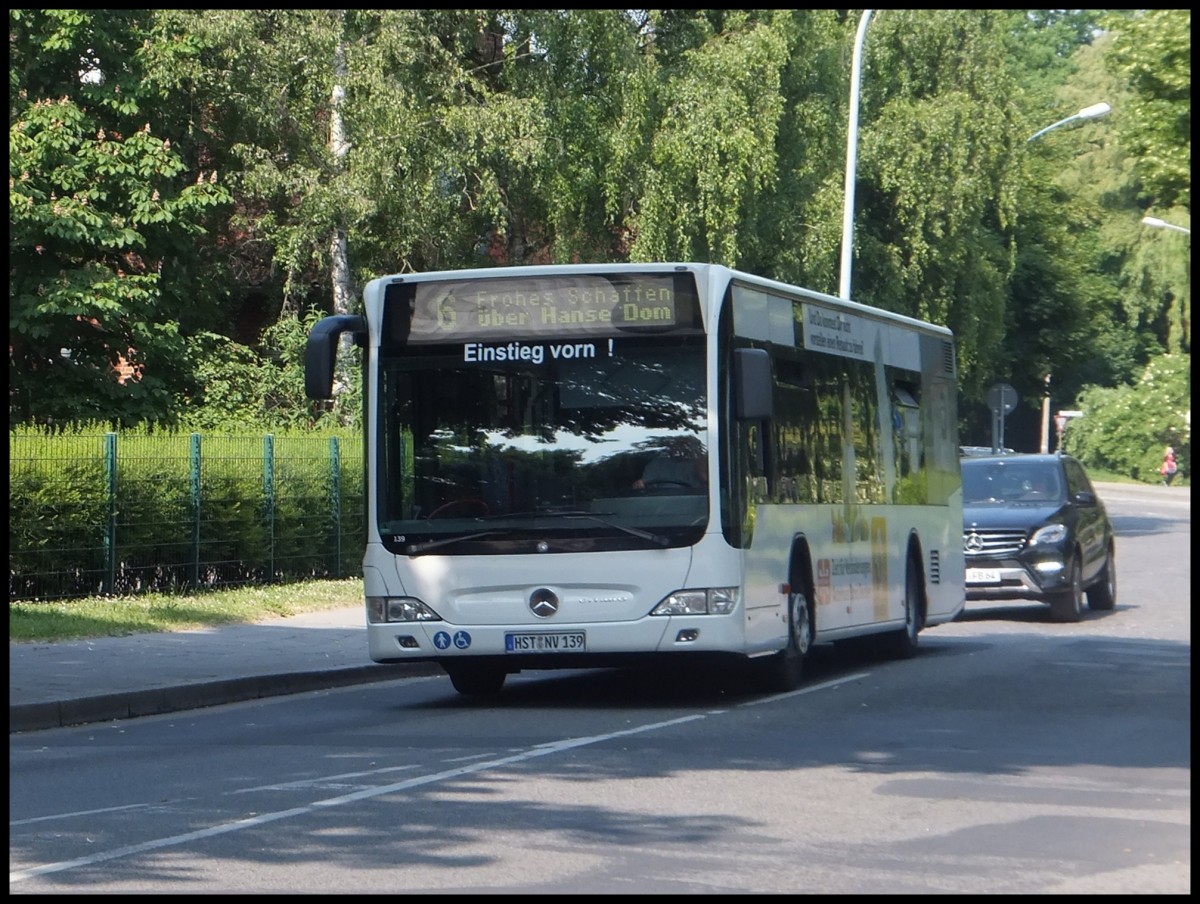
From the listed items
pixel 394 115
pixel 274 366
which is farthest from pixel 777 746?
pixel 274 366

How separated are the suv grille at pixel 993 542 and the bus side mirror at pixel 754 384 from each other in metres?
9.87

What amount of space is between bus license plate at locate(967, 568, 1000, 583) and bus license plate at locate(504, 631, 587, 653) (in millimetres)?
10361

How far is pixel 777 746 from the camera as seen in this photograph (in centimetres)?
1126

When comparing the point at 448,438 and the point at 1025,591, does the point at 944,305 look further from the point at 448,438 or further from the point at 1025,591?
the point at 448,438

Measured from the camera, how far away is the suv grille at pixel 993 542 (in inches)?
880

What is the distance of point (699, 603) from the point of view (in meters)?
13.1

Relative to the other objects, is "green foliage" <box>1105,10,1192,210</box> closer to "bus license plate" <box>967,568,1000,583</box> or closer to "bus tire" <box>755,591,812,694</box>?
"bus license plate" <box>967,568,1000,583</box>

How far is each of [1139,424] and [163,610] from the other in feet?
206

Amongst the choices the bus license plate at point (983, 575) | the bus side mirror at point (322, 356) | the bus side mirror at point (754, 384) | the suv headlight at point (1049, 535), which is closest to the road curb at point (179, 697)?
the bus side mirror at point (322, 356)

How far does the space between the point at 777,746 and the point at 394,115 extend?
2140cm

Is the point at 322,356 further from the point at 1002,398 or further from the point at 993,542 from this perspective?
the point at 1002,398

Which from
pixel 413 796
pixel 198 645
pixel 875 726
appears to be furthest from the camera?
pixel 198 645

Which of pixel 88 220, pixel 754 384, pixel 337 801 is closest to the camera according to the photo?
pixel 337 801

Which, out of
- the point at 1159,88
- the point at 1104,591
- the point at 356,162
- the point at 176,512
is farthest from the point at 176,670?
the point at 1159,88
